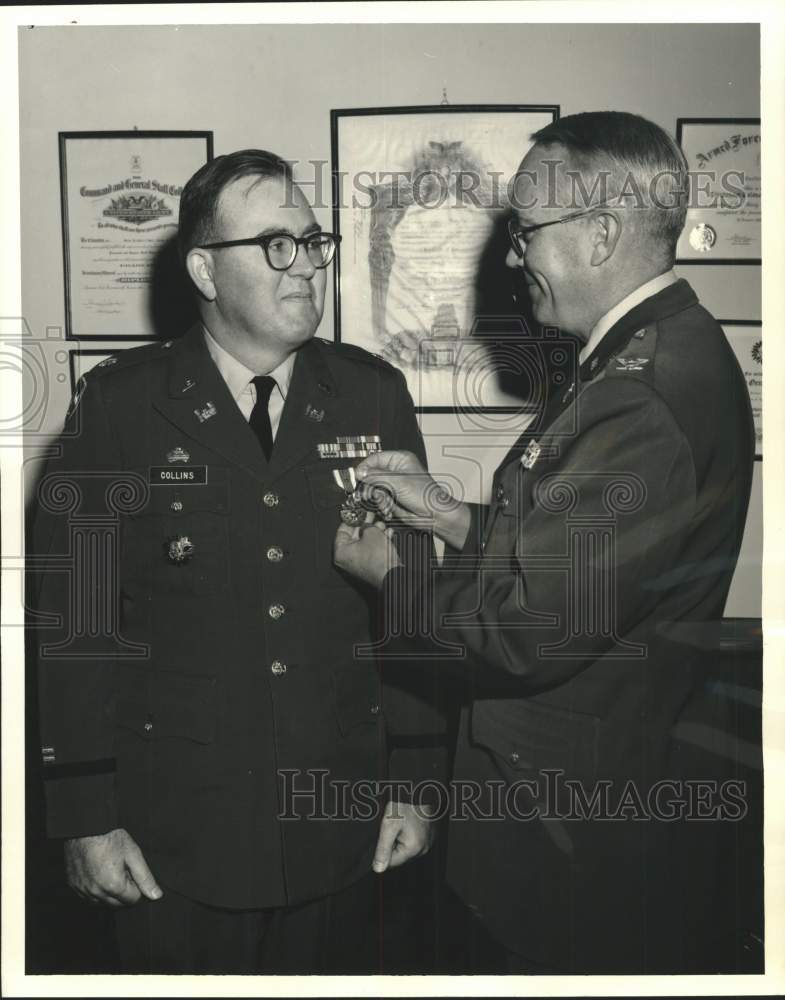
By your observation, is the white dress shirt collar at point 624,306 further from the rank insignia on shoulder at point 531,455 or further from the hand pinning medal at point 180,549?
the hand pinning medal at point 180,549

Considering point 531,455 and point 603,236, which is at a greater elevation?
point 603,236

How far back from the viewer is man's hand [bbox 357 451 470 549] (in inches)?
75.5

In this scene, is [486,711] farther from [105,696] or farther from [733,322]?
[733,322]

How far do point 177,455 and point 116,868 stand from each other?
31.7 inches

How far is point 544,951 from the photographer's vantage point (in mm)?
1954

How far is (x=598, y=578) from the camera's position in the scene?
187 centimetres

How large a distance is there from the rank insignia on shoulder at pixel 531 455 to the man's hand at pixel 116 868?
105 cm

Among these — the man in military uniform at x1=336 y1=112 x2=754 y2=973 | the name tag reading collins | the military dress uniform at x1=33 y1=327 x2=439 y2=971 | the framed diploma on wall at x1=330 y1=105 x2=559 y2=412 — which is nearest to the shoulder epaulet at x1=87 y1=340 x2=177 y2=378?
the military dress uniform at x1=33 y1=327 x2=439 y2=971

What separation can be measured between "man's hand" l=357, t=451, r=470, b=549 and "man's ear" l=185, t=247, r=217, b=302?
0.44 metres

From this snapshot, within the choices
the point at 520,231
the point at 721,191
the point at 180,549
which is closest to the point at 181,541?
the point at 180,549

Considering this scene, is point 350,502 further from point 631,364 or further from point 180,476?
point 631,364

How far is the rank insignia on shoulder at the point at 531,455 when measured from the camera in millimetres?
1862

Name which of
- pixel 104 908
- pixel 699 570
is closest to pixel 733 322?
pixel 699 570

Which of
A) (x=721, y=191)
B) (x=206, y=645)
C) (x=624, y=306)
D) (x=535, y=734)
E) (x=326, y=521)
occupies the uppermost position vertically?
(x=721, y=191)
